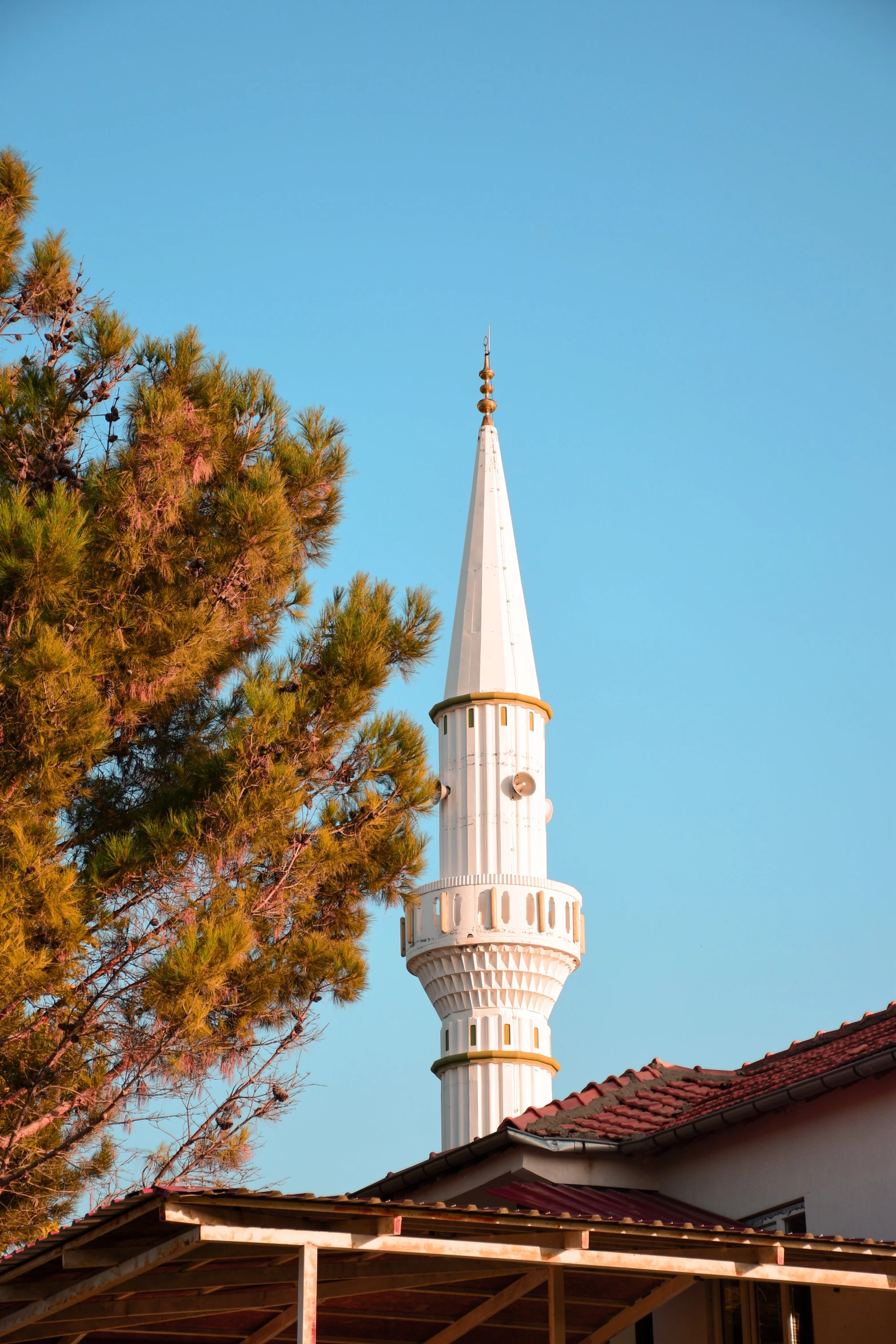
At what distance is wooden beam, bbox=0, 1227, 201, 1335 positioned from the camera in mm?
6926

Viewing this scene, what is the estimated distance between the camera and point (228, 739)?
14.3m

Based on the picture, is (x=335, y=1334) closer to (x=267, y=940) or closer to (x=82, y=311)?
(x=267, y=940)

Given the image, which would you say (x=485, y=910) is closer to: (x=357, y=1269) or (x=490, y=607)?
(x=490, y=607)

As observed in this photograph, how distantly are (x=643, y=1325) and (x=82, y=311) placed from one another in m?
10.2

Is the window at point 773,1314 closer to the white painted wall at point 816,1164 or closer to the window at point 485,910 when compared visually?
the white painted wall at point 816,1164

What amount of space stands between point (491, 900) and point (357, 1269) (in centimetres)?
1804

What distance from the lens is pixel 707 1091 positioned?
14.0m

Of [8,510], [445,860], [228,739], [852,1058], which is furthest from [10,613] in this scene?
[445,860]

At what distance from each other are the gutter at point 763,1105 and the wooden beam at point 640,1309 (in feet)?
6.25

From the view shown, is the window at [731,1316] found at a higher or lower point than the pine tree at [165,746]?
lower

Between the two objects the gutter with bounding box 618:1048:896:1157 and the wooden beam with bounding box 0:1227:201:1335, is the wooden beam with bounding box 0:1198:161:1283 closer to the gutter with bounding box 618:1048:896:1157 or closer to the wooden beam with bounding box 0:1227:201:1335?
the wooden beam with bounding box 0:1227:201:1335

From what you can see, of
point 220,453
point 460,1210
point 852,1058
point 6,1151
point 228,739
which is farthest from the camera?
point 220,453

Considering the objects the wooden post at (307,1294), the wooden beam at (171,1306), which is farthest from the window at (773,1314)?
the wooden post at (307,1294)

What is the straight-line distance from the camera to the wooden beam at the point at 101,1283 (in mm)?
6926
